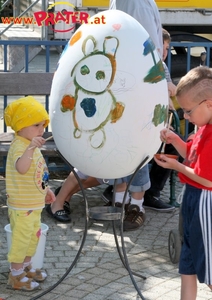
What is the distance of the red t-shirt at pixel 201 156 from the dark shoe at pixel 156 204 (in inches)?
91.7

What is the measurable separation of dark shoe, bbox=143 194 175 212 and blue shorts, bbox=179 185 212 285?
2318 millimetres

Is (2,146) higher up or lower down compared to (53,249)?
higher up

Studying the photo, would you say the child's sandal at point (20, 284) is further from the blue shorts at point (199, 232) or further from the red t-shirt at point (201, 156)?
the red t-shirt at point (201, 156)

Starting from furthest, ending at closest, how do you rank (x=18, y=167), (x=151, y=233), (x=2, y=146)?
(x=2, y=146) → (x=151, y=233) → (x=18, y=167)

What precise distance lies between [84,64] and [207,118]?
0.77m

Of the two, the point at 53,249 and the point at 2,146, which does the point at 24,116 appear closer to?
the point at 53,249

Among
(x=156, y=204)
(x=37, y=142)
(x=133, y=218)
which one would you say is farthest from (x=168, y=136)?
(x=156, y=204)

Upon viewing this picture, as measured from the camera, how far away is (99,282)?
14.8ft

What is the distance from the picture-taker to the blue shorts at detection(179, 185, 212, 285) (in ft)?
11.9

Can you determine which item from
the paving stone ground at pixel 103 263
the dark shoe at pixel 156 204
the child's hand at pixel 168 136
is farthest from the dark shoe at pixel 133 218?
the child's hand at pixel 168 136

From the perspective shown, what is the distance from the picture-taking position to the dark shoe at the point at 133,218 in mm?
5535

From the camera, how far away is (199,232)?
3.66 metres

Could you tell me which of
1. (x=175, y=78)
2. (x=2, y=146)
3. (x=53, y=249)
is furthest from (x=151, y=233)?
(x=175, y=78)

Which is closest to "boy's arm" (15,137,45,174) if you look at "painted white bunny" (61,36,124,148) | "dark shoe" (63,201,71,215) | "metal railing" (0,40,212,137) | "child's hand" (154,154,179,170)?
"painted white bunny" (61,36,124,148)
